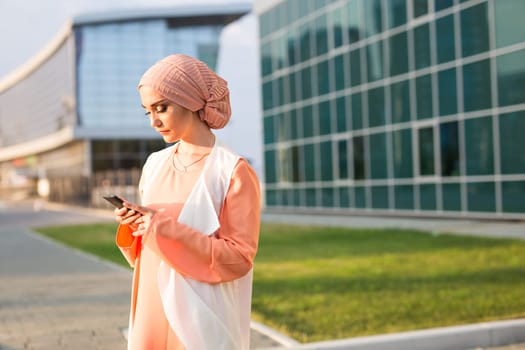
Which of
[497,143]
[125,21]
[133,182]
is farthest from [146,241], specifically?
[125,21]

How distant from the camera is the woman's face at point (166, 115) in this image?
2.17 meters

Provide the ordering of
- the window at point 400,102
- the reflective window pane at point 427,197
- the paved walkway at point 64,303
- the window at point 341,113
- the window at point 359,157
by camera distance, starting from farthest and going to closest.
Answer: the window at point 341,113 → the window at point 359,157 → the window at point 400,102 → the reflective window pane at point 427,197 → the paved walkway at point 64,303

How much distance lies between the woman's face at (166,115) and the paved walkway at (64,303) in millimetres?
3435

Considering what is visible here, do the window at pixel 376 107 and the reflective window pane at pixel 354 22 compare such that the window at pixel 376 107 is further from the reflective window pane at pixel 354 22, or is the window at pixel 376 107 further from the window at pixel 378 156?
the reflective window pane at pixel 354 22

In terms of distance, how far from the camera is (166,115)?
86.0 inches

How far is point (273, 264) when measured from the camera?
35.3 ft

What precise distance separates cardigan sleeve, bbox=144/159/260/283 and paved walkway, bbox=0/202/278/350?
3.38 metres

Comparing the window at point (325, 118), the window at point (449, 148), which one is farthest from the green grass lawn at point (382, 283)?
the window at point (325, 118)

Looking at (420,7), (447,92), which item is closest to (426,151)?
(447,92)

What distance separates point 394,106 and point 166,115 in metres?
20.3

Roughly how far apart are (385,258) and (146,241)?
913 cm

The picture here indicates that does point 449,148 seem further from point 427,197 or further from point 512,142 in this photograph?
point 512,142

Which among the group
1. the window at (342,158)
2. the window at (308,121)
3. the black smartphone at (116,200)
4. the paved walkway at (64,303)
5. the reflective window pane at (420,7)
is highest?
the reflective window pane at (420,7)

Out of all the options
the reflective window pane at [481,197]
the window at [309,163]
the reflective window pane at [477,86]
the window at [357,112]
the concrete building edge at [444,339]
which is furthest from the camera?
the window at [309,163]
